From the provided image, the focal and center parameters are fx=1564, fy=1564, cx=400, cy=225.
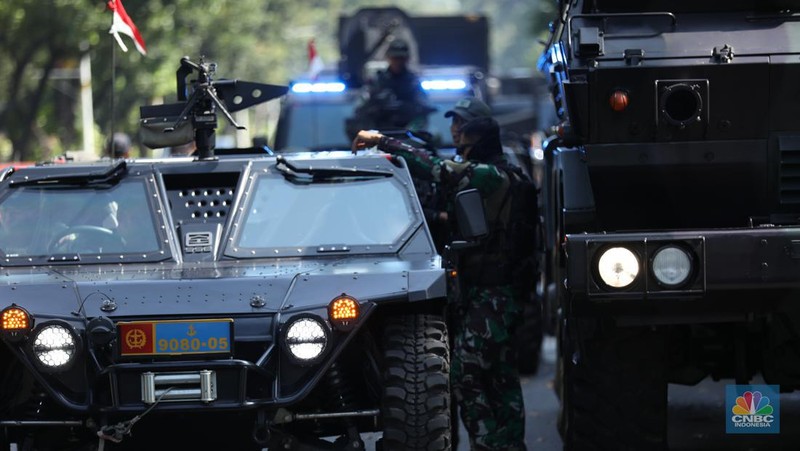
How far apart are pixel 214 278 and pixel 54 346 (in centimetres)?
78

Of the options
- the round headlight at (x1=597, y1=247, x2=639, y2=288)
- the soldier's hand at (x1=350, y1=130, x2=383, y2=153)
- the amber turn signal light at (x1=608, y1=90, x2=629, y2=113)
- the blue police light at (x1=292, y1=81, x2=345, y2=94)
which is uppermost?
the amber turn signal light at (x1=608, y1=90, x2=629, y2=113)

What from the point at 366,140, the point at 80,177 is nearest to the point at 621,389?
the point at 366,140

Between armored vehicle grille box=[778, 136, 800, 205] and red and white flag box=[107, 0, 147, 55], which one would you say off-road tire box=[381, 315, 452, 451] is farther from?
red and white flag box=[107, 0, 147, 55]

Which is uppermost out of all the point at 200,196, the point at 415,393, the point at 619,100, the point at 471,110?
the point at 619,100

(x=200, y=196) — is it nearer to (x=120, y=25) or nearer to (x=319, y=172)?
(x=319, y=172)

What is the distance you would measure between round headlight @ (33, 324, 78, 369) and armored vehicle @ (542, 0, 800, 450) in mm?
2018

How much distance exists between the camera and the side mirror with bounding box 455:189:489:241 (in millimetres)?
7605

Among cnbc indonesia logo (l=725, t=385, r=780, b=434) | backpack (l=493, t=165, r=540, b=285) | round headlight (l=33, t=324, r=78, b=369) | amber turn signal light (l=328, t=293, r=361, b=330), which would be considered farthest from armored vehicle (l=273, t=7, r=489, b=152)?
round headlight (l=33, t=324, r=78, b=369)

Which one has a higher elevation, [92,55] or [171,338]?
[92,55]

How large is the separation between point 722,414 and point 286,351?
4267mm

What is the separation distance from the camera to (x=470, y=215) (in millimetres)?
7637

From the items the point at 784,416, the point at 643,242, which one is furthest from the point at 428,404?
the point at 784,416

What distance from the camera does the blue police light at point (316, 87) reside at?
47.0ft

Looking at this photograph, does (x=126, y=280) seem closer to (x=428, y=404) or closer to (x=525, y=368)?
(x=428, y=404)
